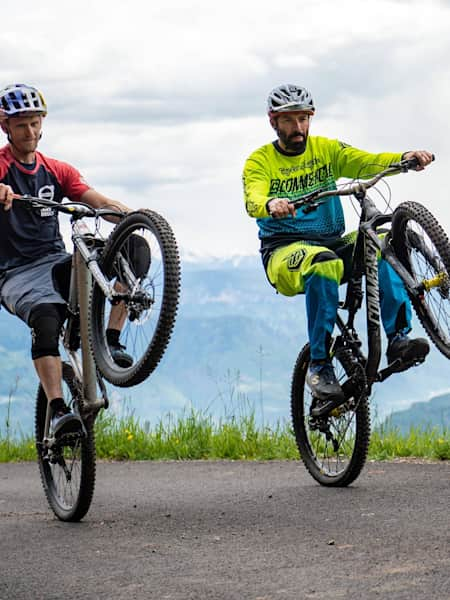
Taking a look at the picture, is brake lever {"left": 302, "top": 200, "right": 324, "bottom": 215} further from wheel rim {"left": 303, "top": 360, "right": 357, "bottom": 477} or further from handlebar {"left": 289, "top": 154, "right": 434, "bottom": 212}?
wheel rim {"left": 303, "top": 360, "right": 357, "bottom": 477}

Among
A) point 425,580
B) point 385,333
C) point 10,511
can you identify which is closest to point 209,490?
point 10,511

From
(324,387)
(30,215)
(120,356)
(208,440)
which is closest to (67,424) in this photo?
(120,356)

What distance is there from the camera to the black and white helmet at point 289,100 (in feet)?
26.2

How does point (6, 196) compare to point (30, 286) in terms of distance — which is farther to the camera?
point (30, 286)

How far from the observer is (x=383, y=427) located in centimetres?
1093

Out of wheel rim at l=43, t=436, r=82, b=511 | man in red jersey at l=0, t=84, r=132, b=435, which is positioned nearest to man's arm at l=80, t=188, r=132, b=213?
man in red jersey at l=0, t=84, r=132, b=435

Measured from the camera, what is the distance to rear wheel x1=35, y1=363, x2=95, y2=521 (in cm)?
739

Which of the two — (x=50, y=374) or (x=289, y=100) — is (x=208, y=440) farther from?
(x=289, y=100)

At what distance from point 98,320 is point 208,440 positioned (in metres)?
4.50

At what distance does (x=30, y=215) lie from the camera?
7.61m

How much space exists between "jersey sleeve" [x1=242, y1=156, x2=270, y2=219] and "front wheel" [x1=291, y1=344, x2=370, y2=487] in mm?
1092

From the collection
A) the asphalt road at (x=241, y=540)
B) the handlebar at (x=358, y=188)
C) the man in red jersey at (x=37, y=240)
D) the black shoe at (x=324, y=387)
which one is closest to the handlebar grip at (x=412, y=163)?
the handlebar at (x=358, y=188)

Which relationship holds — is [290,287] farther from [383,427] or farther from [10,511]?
[383,427]

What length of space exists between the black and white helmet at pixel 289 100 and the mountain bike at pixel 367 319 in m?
0.73
